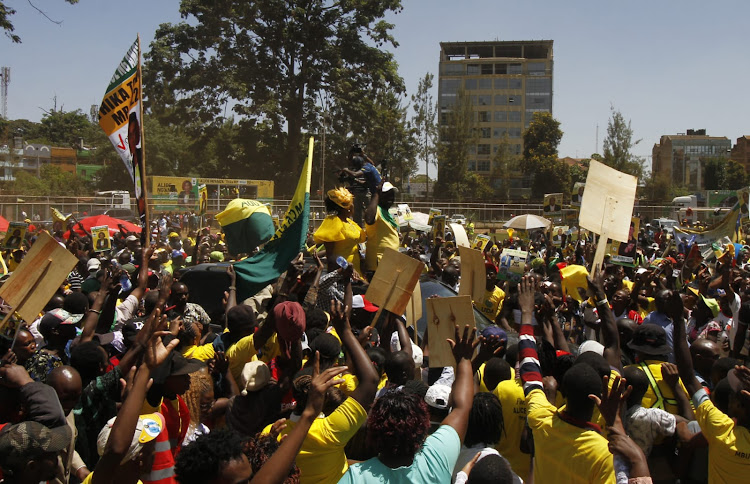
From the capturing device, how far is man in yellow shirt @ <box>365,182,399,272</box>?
295 inches

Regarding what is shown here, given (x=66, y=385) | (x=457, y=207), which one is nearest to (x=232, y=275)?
(x=66, y=385)

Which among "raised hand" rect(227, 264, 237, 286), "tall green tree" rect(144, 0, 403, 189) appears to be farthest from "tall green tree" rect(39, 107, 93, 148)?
"raised hand" rect(227, 264, 237, 286)

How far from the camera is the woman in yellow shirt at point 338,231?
6.97 metres

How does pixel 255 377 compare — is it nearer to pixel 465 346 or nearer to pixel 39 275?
pixel 465 346

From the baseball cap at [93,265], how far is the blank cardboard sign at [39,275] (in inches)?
225

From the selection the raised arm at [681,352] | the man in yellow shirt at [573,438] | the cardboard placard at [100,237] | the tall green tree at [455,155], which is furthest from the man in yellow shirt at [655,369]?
the tall green tree at [455,155]

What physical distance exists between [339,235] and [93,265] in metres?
5.21

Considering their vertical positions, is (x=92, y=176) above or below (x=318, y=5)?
below

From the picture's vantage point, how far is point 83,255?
10.8 metres

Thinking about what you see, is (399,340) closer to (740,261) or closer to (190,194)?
(740,261)

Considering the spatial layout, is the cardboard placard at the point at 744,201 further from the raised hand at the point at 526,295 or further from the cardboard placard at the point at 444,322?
the cardboard placard at the point at 444,322

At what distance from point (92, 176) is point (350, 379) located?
5954 cm

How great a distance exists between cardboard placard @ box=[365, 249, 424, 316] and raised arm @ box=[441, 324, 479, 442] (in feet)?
5.08

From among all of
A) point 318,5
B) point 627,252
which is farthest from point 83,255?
point 318,5
